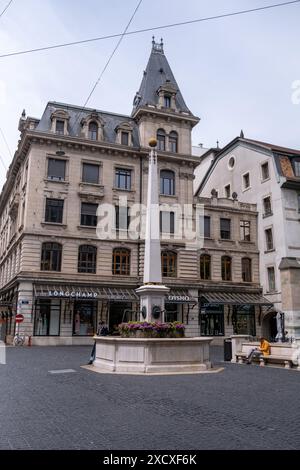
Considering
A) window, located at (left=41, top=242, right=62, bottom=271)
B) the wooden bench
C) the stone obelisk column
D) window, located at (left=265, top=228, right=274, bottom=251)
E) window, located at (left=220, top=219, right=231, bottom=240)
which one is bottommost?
the wooden bench

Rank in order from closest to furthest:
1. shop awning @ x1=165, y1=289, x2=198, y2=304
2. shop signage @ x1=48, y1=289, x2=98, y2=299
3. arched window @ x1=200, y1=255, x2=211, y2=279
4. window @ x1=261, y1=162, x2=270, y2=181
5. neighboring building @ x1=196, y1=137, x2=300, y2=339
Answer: shop signage @ x1=48, y1=289, x2=98, y2=299 < shop awning @ x1=165, y1=289, x2=198, y2=304 < neighboring building @ x1=196, y1=137, x2=300, y2=339 < arched window @ x1=200, y1=255, x2=211, y2=279 < window @ x1=261, y1=162, x2=270, y2=181

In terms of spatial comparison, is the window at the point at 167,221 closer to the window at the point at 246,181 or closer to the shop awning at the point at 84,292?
the shop awning at the point at 84,292

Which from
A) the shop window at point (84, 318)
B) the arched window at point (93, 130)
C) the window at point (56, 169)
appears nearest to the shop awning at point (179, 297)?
the shop window at point (84, 318)

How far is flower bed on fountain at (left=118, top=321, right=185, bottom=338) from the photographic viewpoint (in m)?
15.7

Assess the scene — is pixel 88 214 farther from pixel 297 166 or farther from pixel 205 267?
pixel 297 166

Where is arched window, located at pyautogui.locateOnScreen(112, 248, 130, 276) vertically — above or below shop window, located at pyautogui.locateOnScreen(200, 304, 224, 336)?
above

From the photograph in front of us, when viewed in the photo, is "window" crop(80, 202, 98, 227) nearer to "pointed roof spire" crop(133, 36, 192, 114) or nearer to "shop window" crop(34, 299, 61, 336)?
"shop window" crop(34, 299, 61, 336)

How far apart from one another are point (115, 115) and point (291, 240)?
19.0 meters

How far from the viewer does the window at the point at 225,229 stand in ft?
127

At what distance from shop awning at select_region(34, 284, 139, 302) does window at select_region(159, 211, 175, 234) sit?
6217mm

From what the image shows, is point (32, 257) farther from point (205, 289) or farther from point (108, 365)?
point (108, 365)

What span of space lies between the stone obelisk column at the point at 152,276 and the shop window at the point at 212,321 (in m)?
18.7

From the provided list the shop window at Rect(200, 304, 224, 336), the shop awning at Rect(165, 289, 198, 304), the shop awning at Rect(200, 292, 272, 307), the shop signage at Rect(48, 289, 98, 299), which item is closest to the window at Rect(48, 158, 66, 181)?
Answer: the shop signage at Rect(48, 289, 98, 299)
